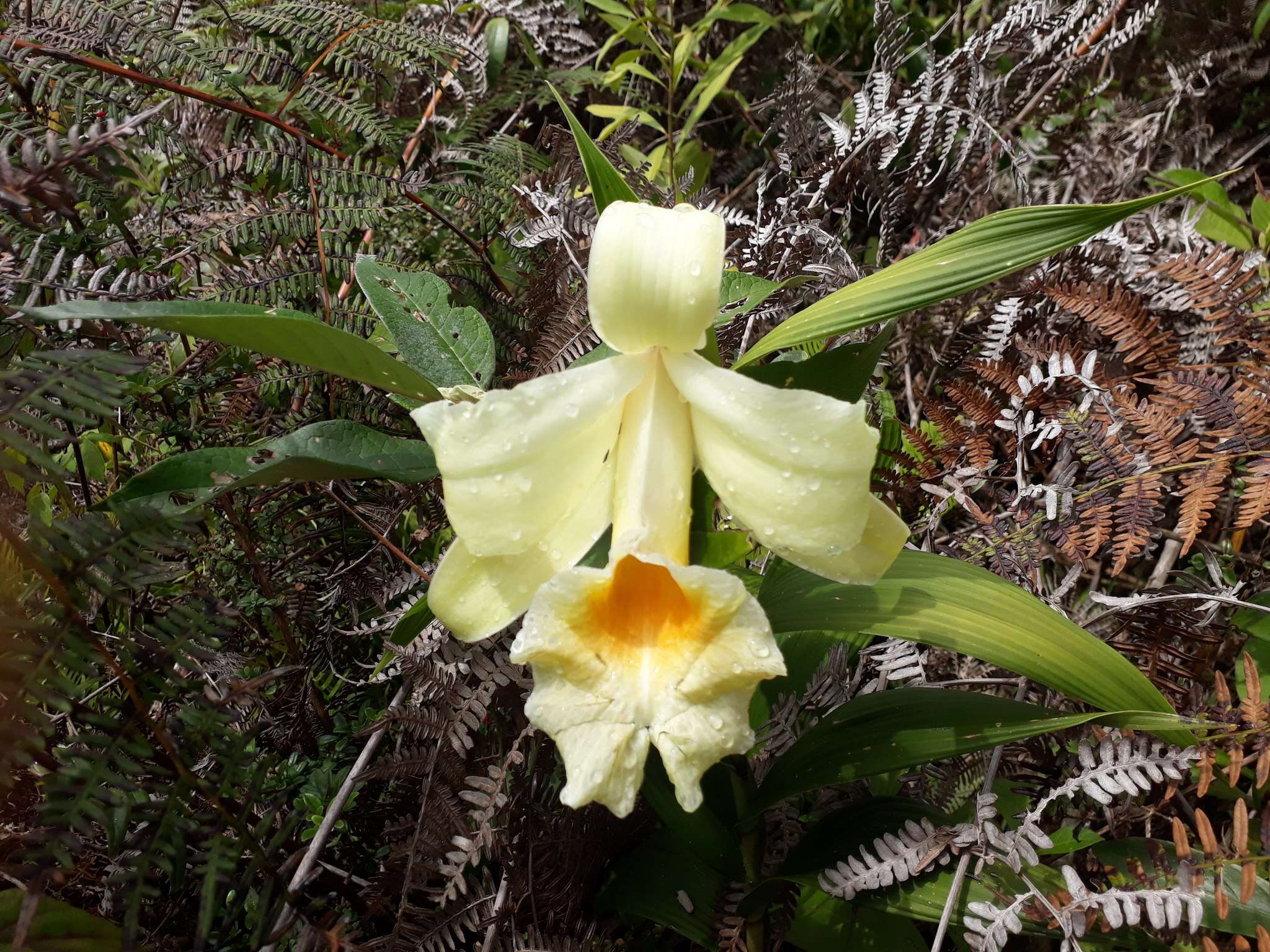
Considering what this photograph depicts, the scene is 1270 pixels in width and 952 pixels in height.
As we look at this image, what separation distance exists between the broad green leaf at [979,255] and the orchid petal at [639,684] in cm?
40

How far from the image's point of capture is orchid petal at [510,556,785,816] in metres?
0.97

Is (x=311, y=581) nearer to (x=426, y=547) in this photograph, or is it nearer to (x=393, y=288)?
(x=426, y=547)

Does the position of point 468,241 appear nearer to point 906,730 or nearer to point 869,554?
point 869,554

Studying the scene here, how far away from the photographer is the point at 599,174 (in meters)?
1.21

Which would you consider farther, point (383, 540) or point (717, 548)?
point (383, 540)

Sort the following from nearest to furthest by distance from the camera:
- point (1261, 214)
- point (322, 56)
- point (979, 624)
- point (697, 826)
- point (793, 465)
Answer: point (793, 465) → point (979, 624) → point (697, 826) → point (322, 56) → point (1261, 214)

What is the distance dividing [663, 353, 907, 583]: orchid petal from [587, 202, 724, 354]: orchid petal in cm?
7

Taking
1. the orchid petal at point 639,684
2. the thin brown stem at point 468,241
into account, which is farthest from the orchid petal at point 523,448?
the thin brown stem at point 468,241

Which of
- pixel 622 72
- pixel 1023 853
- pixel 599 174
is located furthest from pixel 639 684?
pixel 622 72

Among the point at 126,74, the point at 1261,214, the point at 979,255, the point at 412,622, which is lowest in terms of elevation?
the point at 412,622

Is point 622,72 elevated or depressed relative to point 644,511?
elevated

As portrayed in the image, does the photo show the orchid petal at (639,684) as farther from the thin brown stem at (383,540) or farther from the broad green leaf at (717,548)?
the thin brown stem at (383,540)

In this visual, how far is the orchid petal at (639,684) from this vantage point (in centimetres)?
97

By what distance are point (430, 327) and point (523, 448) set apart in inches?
17.8
